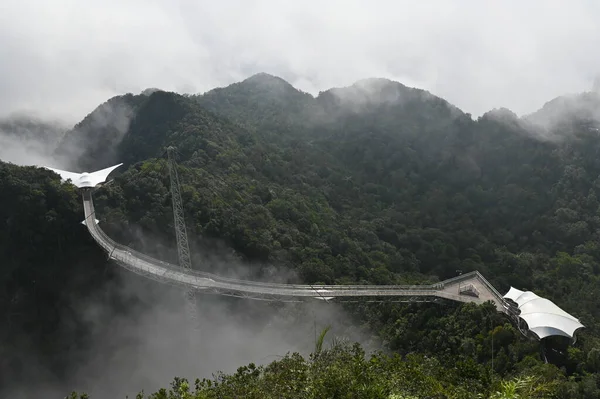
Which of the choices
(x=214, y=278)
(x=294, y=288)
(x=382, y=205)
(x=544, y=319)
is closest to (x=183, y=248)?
(x=214, y=278)

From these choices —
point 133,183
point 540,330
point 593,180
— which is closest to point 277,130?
point 133,183

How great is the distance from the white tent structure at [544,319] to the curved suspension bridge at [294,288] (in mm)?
4008

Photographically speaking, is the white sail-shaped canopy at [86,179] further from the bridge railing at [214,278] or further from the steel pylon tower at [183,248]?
the steel pylon tower at [183,248]

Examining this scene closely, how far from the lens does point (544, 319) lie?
126 feet

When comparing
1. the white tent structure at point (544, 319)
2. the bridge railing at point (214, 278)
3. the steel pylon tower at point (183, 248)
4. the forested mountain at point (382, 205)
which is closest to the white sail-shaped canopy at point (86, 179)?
the forested mountain at point (382, 205)

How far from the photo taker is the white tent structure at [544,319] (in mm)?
37125

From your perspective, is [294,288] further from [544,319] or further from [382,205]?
[382,205]

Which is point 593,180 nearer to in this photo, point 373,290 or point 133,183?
point 373,290

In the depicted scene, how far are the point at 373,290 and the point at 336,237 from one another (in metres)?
16.3

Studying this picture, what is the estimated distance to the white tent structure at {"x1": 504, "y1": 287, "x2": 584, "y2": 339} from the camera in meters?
37.1

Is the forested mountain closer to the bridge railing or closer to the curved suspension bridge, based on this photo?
the curved suspension bridge

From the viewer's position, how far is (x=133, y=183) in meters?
58.8

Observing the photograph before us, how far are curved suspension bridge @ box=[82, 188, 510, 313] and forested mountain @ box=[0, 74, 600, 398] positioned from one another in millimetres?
1682

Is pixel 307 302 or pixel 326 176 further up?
pixel 326 176
